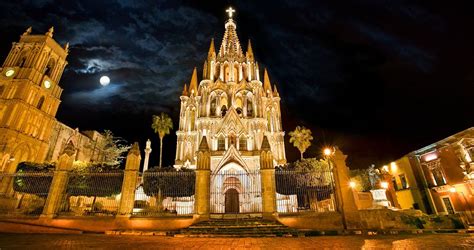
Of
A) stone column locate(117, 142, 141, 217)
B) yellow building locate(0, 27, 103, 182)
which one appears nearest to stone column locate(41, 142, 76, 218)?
stone column locate(117, 142, 141, 217)

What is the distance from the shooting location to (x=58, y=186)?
13.5 metres

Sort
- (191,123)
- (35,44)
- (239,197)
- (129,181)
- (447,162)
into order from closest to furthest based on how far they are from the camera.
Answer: (129,181) → (447,162) → (239,197) → (35,44) → (191,123)

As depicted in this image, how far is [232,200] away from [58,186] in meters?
17.4

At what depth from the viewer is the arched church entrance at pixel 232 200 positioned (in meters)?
25.8

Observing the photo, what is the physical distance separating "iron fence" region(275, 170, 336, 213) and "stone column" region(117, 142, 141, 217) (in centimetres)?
904

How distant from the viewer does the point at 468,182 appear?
69.8ft

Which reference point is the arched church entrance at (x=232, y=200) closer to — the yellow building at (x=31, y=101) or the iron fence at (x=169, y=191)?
the iron fence at (x=169, y=191)

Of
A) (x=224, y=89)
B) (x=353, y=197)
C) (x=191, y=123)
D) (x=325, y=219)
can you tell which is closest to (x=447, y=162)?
(x=353, y=197)

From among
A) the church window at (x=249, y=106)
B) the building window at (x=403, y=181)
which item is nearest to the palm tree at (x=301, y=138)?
the church window at (x=249, y=106)

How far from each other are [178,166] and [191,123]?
7.56 metres

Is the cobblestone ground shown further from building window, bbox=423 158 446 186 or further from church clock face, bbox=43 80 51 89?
church clock face, bbox=43 80 51 89

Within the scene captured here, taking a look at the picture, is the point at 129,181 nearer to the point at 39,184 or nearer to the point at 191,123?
the point at 39,184

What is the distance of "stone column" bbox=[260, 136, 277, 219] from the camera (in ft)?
42.6

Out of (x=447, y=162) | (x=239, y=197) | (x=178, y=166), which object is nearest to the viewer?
(x=447, y=162)
